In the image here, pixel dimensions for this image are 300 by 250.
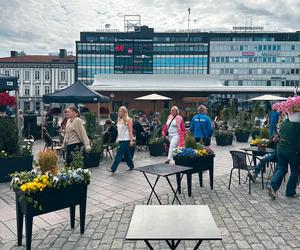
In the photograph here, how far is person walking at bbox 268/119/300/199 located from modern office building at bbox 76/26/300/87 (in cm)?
8095

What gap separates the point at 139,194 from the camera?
676 centimetres

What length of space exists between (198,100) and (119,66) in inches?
2200

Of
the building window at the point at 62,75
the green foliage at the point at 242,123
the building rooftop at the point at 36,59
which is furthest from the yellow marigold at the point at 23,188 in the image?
the building rooftop at the point at 36,59

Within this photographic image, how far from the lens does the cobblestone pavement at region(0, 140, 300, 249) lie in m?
4.39

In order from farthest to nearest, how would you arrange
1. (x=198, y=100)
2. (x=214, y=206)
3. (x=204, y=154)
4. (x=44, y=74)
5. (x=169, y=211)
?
(x=44, y=74)
(x=198, y=100)
(x=204, y=154)
(x=214, y=206)
(x=169, y=211)

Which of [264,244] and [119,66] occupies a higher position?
[119,66]

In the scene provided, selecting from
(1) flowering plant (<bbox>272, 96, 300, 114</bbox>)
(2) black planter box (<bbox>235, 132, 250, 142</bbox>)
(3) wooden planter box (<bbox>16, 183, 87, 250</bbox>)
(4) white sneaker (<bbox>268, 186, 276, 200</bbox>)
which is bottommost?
(4) white sneaker (<bbox>268, 186, 276, 200</bbox>)

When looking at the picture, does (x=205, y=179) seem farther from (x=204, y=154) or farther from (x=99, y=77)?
(x=99, y=77)

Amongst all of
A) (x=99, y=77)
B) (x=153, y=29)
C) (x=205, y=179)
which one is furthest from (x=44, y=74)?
(x=205, y=179)

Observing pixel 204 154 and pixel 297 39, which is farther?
pixel 297 39

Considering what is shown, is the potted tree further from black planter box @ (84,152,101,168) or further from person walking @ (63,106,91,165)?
black planter box @ (84,152,101,168)

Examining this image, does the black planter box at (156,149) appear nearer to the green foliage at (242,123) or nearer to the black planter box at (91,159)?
the black planter box at (91,159)

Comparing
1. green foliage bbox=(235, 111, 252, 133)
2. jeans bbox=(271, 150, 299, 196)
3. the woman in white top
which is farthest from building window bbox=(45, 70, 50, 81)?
jeans bbox=(271, 150, 299, 196)

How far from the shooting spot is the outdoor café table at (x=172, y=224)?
281 cm
